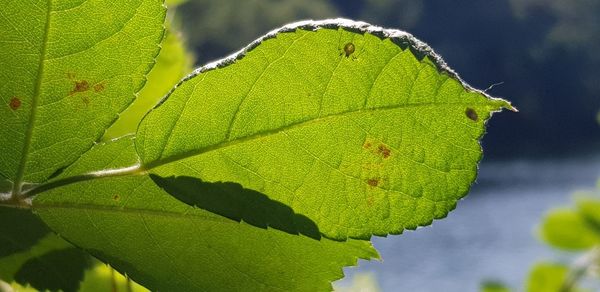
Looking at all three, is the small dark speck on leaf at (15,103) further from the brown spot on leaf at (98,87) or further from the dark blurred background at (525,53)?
the dark blurred background at (525,53)

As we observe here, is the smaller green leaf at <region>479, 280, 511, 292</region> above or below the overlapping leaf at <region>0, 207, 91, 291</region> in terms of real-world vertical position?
above

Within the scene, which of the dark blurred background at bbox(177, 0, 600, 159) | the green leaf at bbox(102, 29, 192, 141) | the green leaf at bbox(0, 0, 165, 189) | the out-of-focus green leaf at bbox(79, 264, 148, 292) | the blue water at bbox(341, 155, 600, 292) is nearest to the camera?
the green leaf at bbox(0, 0, 165, 189)

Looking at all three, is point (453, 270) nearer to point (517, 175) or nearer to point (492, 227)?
point (492, 227)

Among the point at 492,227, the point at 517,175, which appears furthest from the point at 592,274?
the point at 517,175

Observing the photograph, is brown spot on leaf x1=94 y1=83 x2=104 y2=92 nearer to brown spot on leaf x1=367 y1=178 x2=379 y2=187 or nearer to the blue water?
brown spot on leaf x1=367 y1=178 x2=379 y2=187

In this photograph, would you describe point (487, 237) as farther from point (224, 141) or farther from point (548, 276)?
point (224, 141)

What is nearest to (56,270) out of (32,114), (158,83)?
(32,114)

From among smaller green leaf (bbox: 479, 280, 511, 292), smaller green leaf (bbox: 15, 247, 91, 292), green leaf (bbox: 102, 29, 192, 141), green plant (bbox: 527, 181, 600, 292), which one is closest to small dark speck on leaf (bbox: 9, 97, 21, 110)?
smaller green leaf (bbox: 15, 247, 91, 292)
